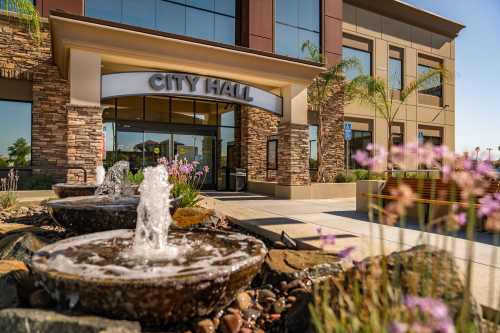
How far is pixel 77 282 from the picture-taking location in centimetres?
255

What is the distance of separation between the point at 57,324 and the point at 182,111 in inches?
576

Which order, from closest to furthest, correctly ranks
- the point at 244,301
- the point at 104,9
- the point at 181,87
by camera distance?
the point at 244,301 → the point at 181,87 → the point at 104,9

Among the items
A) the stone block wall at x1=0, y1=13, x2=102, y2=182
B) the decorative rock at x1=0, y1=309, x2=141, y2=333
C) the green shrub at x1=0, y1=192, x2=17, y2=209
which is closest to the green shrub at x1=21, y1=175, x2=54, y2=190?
the stone block wall at x1=0, y1=13, x2=102, y2=182

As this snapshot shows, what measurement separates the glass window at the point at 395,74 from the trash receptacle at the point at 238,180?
12871mm

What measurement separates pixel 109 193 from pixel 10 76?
26.0ft

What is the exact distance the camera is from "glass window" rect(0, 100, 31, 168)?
40.7ft

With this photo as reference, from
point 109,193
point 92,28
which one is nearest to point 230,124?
point 92,28

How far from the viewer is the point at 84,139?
10305mm

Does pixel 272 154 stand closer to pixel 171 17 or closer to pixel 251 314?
pixel 171 17

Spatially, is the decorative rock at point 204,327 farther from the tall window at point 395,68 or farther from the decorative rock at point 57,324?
the tall window at point 395,68

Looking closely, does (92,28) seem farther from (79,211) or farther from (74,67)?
(79,211)

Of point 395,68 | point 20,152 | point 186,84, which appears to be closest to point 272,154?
point 186,84

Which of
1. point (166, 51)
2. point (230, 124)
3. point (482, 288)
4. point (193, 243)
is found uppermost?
point (166, 51)

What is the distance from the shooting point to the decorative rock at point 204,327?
2.92 metres
